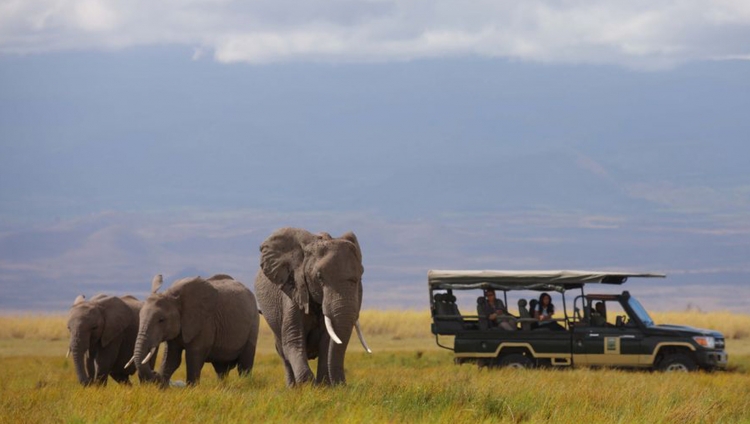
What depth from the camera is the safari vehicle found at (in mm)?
27781

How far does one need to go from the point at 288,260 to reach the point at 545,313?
36.4 feet

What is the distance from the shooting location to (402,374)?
1063 inches

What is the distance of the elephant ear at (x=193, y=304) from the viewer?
70.7 ft

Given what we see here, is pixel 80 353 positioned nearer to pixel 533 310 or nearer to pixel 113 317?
pixel 113 317

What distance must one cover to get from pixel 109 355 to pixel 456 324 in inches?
336

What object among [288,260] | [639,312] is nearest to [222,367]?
[288,260]

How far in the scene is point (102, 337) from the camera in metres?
22.7

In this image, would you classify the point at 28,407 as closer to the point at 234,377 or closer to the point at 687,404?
the point at 234,377

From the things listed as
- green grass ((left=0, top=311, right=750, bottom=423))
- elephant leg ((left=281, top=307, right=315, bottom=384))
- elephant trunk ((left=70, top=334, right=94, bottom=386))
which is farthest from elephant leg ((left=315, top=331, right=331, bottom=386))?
elephant trunk ((left=70, top=334, right=94, bottom=386))

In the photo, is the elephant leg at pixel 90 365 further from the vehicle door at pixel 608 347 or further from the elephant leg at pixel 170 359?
the vehicle door at pixel 608 347

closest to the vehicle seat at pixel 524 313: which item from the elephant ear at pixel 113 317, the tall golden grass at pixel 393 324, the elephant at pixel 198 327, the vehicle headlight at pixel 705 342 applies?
the vehicle headlight at pixel 705 342

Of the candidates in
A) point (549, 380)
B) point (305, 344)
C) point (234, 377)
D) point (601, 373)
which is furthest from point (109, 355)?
point (601, 373)

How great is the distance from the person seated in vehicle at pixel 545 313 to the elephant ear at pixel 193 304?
886 cm

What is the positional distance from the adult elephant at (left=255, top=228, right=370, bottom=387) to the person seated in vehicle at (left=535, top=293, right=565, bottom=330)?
31.7 ft
